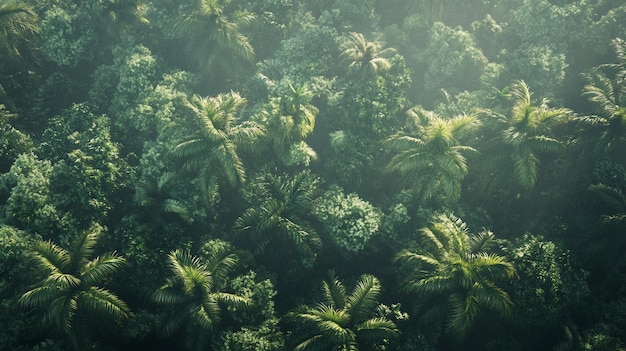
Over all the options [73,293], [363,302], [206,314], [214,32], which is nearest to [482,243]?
[363,302]

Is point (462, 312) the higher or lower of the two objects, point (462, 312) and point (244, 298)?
the higher

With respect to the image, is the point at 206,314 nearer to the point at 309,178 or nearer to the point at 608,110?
the point at 309,178

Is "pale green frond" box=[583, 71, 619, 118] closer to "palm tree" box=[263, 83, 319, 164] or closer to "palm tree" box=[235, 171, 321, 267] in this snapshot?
"palm tree" box=[263, 83, 319, 164]

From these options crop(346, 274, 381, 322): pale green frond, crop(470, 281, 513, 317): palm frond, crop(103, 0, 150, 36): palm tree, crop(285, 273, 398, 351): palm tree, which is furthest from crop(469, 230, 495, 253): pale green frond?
crop(103, 0, 150, 36): palm tree

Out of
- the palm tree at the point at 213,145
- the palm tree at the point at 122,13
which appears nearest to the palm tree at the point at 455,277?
the palm tree at the point at 213,145

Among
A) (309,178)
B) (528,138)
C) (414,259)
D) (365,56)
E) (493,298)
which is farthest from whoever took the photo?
(365,56)

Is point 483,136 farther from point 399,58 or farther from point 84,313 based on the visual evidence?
point 84,313

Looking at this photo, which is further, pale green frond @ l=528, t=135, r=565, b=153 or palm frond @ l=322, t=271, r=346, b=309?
pale green frond @ l=528, t=135, r=565, b=153
